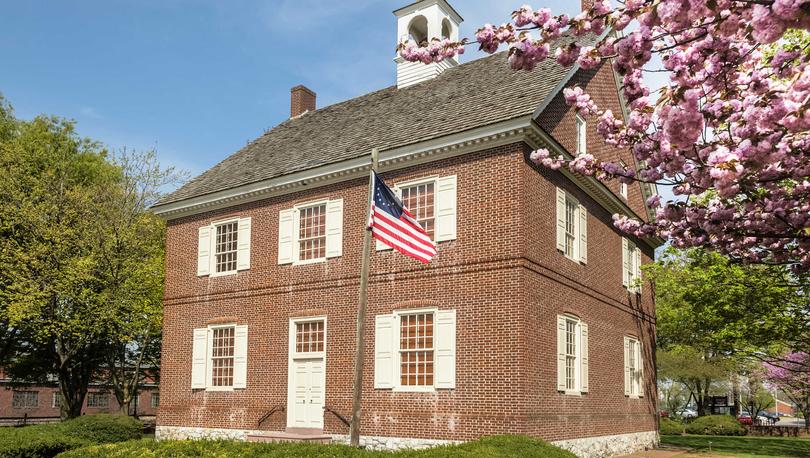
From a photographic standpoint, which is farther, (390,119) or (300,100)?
(300,100)

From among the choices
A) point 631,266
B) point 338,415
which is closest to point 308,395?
point 338,415

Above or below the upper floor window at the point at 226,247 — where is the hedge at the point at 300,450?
below

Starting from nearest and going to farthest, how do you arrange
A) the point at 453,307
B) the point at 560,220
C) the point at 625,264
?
→ the point at 453,307 < the point at 560,220 < the point at 625,264

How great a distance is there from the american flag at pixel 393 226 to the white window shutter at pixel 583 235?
6065 mm

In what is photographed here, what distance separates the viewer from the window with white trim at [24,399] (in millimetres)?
47406

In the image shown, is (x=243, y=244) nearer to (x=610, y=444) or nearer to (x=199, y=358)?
(x=199, y=358)

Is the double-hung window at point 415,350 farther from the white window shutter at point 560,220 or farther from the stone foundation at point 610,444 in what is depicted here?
the white window shutter at point 560,220

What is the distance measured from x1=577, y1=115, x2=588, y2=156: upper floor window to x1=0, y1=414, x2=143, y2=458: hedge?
1439 centimetres

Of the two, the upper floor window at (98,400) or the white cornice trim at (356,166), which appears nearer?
the white cornice trim at (356,166)

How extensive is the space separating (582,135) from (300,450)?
1210 cm

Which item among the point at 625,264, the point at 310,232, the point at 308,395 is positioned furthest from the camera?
the point at 625,264

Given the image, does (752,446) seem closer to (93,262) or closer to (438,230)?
(438,230)

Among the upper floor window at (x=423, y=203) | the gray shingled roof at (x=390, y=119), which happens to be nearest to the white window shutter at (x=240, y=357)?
the gray shingled roof at (x=390, y=119)

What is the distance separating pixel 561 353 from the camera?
17969 mm
